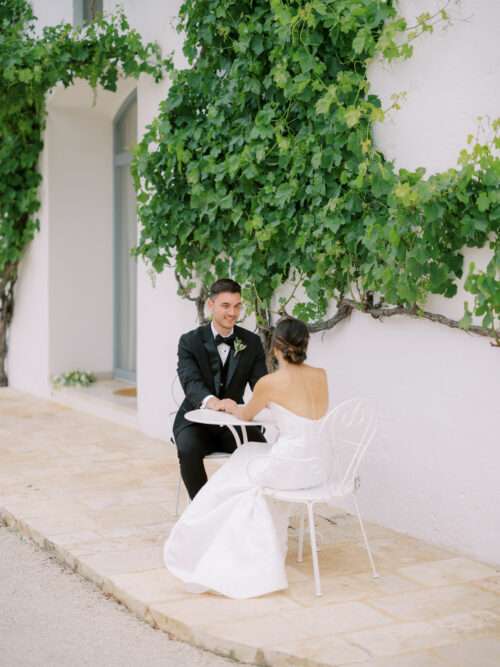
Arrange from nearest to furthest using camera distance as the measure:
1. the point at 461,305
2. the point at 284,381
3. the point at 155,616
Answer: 1. the point at 155,616
2. the point at 284,381
3. the point at 461,305

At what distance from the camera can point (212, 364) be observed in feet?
17.5

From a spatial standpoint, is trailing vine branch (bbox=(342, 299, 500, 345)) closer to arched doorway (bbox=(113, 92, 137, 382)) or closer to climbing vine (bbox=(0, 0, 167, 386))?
climbing vine (bbox=(0, 0, 167, 386))

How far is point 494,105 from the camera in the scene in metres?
4.67

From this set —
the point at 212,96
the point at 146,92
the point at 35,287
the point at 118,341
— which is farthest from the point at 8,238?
the point at 212,96

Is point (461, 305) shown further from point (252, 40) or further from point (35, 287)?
point (35, 287)

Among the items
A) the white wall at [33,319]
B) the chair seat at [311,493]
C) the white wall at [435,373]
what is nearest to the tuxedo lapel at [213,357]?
the white wall at [435,373]

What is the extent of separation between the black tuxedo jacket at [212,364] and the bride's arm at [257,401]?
683mm

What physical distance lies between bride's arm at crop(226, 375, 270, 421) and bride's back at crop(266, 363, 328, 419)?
0.01 meters

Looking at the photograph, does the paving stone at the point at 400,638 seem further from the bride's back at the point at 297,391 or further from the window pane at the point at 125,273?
the window pane at the point at 125,273

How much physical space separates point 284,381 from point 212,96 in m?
2.81

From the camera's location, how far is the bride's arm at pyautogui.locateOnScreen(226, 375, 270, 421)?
443 centimetres

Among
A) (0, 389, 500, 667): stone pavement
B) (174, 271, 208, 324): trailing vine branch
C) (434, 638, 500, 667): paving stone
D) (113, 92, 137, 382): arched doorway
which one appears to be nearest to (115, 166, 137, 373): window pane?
(113, 92, 137, 382): arched doorway

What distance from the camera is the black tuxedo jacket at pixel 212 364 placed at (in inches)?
208

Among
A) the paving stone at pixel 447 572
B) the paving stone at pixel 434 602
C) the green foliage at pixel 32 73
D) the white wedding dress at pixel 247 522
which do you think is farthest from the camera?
the green foliage at pixel 32 73
